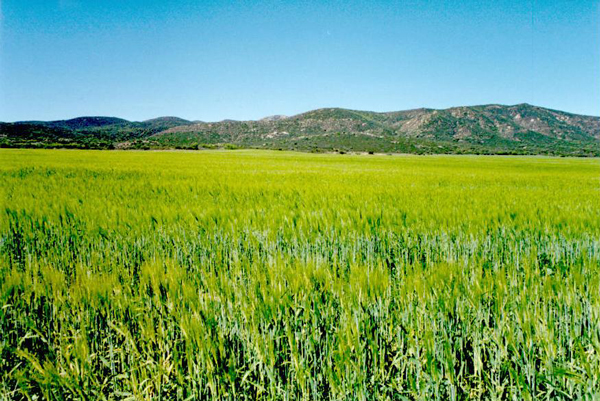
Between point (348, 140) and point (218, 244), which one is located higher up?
point (348, 140)

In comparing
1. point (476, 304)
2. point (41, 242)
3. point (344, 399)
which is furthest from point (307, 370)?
point (41, 242)

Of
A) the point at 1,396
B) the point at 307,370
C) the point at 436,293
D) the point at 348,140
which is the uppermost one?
the point at 348,140

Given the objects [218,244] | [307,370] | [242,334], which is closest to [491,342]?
[307,370]

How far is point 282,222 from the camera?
5.38 metres

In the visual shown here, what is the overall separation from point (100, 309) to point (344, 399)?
179cm

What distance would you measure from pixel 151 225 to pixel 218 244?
1.30m

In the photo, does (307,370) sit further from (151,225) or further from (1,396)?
(151,225)

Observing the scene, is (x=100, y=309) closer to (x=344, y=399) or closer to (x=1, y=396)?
(x=1, y=396)

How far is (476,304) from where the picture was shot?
2232mm

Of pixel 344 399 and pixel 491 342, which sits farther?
pixel 491 342

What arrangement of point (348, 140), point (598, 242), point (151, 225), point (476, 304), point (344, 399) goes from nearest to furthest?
1. point (344, 399)
2. point (476, 304)
3. point (598, 242)
4. point (151, 225)
5. point (348, 140)

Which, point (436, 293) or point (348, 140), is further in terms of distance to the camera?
point (348, 140)

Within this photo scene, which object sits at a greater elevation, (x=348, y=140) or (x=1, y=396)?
(x=348, y=140)

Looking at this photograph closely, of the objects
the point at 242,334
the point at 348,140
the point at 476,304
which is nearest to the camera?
the point at 242,334
